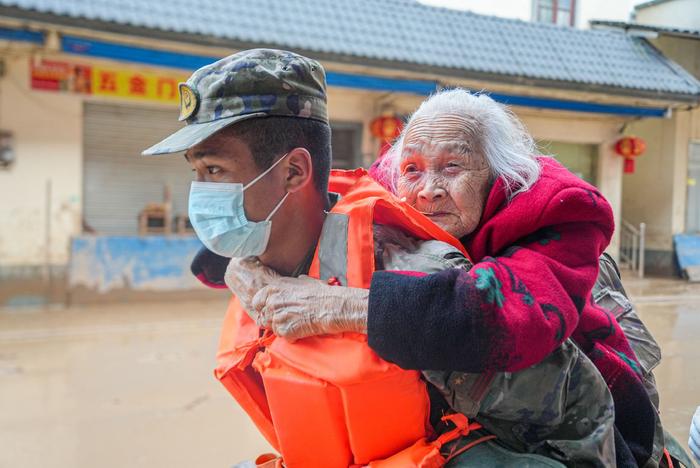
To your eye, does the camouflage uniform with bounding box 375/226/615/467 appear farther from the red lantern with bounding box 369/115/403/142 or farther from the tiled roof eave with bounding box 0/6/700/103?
the red lantern with bounding box 369/115/403/142

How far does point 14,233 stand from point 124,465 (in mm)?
4954

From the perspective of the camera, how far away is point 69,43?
245 inches

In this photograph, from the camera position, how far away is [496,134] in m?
1.37

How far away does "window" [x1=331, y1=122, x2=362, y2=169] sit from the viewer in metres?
8.57

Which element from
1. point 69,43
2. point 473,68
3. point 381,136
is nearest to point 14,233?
point 69,43

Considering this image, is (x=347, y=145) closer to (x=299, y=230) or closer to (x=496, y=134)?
(x=496, y=134)

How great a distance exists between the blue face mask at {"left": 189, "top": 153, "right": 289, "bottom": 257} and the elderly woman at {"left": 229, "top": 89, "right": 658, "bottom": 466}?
0.44 feet

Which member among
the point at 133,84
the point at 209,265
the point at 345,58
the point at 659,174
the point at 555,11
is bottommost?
the point at 209,265

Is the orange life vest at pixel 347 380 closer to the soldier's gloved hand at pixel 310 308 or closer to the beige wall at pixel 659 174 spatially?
the soldier's gloved hand at pixel 310 308

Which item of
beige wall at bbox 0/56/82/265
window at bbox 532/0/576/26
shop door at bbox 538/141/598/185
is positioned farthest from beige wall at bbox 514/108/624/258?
beige wall at bbox 0/56/82/265

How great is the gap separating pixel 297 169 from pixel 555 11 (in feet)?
41.7

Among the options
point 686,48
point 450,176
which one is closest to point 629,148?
point 686,48

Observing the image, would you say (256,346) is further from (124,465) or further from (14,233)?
(14,233)

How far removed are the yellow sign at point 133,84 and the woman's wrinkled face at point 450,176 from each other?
259 inches
